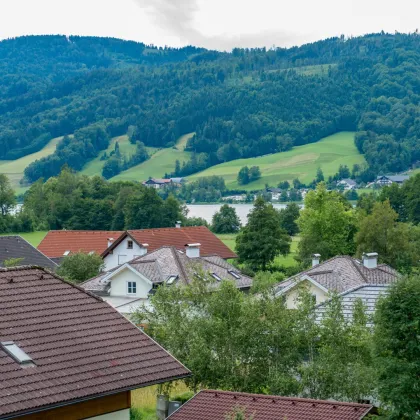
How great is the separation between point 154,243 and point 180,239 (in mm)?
2296

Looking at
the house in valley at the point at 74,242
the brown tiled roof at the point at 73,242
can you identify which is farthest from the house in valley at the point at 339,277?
the brown tiled roof at the point at 73,242

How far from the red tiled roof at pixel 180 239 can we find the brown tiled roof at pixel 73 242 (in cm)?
570

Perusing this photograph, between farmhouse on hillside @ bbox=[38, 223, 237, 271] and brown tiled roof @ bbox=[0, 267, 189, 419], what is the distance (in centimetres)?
4756

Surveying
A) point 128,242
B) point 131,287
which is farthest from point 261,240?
point 131,287

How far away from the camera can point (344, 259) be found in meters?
49.0

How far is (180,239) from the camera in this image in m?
68.2

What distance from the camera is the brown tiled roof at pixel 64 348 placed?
42.9ft

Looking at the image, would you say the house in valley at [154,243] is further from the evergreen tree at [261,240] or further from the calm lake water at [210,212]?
the calm lake water at [210,212]

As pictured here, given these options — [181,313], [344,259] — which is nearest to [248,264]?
[344,259]

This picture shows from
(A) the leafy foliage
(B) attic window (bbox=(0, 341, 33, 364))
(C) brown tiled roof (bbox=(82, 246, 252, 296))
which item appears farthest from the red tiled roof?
(B) attic window (bbox=(0, 341, 33, 364))

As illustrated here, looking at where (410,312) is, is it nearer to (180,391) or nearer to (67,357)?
(67,357)

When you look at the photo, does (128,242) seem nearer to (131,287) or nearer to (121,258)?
(121,258)

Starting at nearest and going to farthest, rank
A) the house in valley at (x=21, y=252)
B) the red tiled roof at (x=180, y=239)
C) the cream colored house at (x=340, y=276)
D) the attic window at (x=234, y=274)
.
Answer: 1. the cream colored house at (x=340, y=276)
2. the attic window at (x=234, y=274)
3. the house in valley at (x=21, y=252)
4. the red tiled roof at (x=180, y=239)

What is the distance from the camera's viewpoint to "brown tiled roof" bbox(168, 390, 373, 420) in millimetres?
16484
